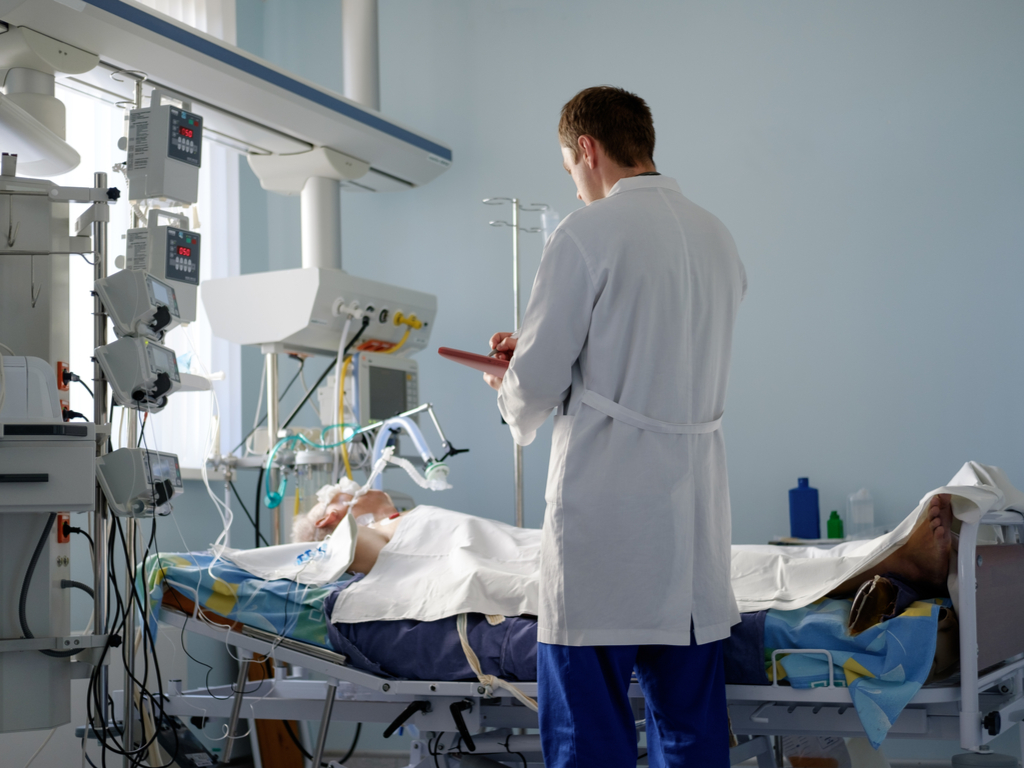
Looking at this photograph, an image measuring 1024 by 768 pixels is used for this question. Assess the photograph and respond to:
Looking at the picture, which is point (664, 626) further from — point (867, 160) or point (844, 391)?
point (867, 160)

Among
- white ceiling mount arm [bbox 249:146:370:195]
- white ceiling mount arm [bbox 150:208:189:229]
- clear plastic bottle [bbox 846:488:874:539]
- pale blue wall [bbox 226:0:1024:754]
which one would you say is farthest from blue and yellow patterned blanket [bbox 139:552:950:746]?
white ceiling mount arm [bbox 249:146:370:195]

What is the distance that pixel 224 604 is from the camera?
8.54 feet

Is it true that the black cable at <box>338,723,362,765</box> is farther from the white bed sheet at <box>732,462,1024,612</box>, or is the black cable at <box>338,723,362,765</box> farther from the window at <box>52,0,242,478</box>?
the white bed sheet at <box>732,462,1024,612</box>

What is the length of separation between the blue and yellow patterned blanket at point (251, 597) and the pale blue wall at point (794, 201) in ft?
6.54

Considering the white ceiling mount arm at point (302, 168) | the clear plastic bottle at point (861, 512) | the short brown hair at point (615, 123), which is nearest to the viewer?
the short brown hair at point (615, 123)

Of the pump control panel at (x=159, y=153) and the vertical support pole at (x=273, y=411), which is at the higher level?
the pump control panel at (x=159, y=153)

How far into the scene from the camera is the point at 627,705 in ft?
5.57

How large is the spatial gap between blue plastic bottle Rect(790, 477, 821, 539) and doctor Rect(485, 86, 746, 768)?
87.6 inches

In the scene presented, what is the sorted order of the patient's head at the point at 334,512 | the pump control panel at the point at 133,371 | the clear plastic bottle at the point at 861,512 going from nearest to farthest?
the pump control panel at the point at 133,371
the patient's head at the point at 334,512
the clear plastic bottle at the point at 861,512

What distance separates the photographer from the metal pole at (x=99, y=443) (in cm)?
241

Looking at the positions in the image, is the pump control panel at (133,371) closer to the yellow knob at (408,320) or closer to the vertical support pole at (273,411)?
the vertical support pole at (273,411)

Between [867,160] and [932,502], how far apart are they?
2.41 meters

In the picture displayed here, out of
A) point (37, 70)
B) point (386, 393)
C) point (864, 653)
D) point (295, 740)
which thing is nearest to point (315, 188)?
point (386, 393)

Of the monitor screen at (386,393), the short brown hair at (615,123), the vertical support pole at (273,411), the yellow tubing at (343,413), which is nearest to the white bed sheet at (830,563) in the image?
the short brown hair at (615,123)
